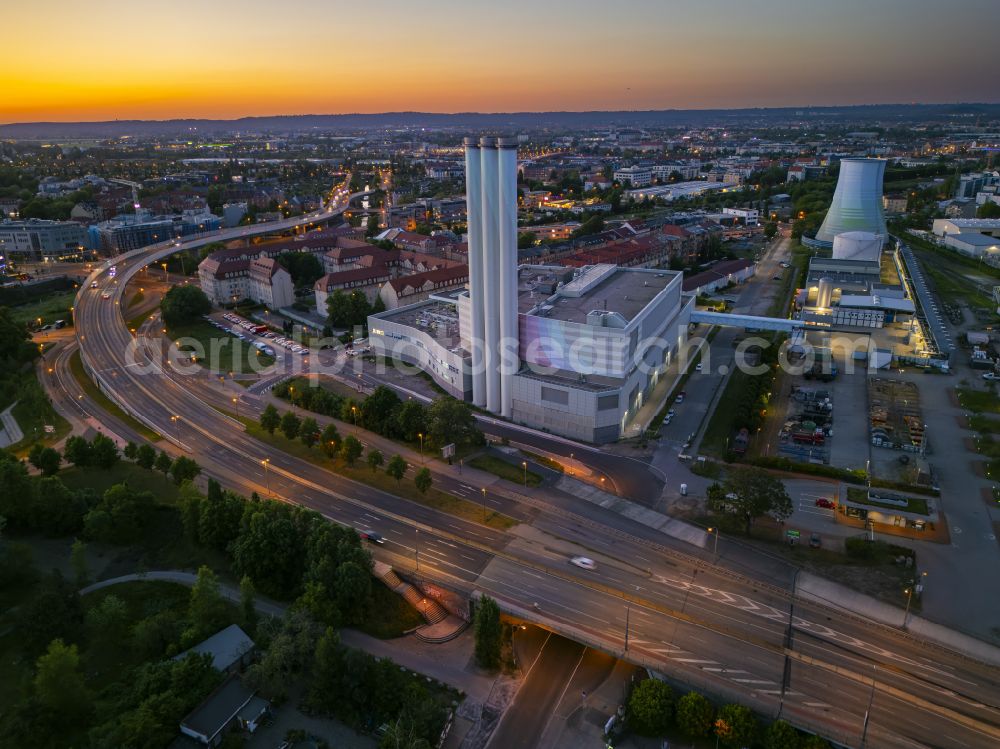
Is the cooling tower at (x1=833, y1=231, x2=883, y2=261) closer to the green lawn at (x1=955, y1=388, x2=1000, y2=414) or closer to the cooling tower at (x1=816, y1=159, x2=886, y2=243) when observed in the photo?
the cooling tower at (x1=816, y1=159, x2=886, y2=243)

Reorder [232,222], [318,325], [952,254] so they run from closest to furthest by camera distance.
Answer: [318,325], [952,254], [232,222]

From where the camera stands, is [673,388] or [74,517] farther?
[673,388]

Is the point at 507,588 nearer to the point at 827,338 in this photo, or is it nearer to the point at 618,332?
the point at 618,332

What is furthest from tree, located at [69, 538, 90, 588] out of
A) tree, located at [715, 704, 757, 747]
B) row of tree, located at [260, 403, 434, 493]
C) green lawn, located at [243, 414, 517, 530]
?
tree, located at [715, 704, 757, 747]

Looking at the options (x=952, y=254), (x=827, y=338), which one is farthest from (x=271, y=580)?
(x=952, y=254)

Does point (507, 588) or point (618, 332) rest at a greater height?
point (618, 332)

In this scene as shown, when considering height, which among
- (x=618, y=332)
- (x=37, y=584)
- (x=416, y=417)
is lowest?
(x=37, y=584)

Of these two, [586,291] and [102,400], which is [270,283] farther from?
[586,291]
